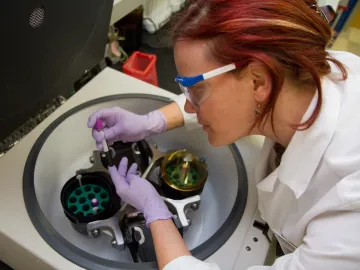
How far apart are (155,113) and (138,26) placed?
1.12 m

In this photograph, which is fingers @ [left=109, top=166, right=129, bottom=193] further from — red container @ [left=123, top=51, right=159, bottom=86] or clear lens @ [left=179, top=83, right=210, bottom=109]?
red container @ [left=123, top=51, right=159, bottom=86]

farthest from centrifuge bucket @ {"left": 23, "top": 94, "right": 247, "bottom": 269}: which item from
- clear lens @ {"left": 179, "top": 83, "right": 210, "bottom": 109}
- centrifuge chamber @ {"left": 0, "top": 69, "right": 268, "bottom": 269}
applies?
clear lens @ {"left": 179, "top": 83, "right": 210, "bottom": 109}

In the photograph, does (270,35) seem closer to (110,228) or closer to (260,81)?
(260,81)

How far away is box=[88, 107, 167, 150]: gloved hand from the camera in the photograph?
1.08m

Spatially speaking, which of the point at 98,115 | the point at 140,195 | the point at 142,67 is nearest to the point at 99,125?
the point at 98,115

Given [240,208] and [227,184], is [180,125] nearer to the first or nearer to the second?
[227,184]

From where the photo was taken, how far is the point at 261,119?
2.53 feet

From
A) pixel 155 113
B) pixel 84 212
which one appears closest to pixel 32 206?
pixel 84 212

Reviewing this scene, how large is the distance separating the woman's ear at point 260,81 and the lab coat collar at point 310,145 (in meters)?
0.10

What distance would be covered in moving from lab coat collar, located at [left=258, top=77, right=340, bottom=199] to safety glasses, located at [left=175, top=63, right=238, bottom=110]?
0.66 feet

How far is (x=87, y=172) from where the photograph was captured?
3.52 feet

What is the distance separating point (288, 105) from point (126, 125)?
0.54 meters

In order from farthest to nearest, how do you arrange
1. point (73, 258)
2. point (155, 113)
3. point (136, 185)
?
point (155, 113) < point (136, 185) < point (73, 258)

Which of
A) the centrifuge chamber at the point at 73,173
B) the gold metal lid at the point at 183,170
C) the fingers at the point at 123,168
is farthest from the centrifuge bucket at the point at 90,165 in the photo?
the fingers at the point at 123,168
